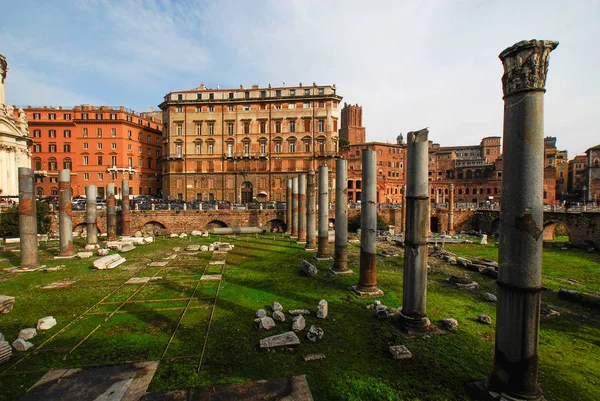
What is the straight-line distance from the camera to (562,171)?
72250 millimetres

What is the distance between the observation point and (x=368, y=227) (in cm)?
1030

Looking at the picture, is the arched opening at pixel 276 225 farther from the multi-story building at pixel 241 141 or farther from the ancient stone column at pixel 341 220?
the ancient stone column at pixel 341 220

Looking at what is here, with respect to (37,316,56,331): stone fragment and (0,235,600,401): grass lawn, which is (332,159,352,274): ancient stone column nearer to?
(0,235,600,401): grass lawn

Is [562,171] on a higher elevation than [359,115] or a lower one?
lower

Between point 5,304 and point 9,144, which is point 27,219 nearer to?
point 5,304

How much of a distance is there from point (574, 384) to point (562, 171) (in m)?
88.0

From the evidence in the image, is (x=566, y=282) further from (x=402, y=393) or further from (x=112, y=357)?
(x=112, y=357)

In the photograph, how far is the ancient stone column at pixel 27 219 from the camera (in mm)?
13617

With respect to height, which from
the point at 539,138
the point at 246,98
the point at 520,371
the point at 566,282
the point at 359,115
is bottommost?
the point at 566,282

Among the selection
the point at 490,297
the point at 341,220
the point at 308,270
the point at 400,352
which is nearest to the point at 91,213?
the point at 308,270

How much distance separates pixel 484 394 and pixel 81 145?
55851 mm

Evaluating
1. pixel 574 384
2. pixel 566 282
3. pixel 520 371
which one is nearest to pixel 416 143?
pixel 520 371

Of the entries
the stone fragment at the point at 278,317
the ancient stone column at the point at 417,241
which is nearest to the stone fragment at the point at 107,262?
the stone fragment at the point at 278,317

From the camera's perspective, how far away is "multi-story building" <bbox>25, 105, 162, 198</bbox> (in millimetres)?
45969
